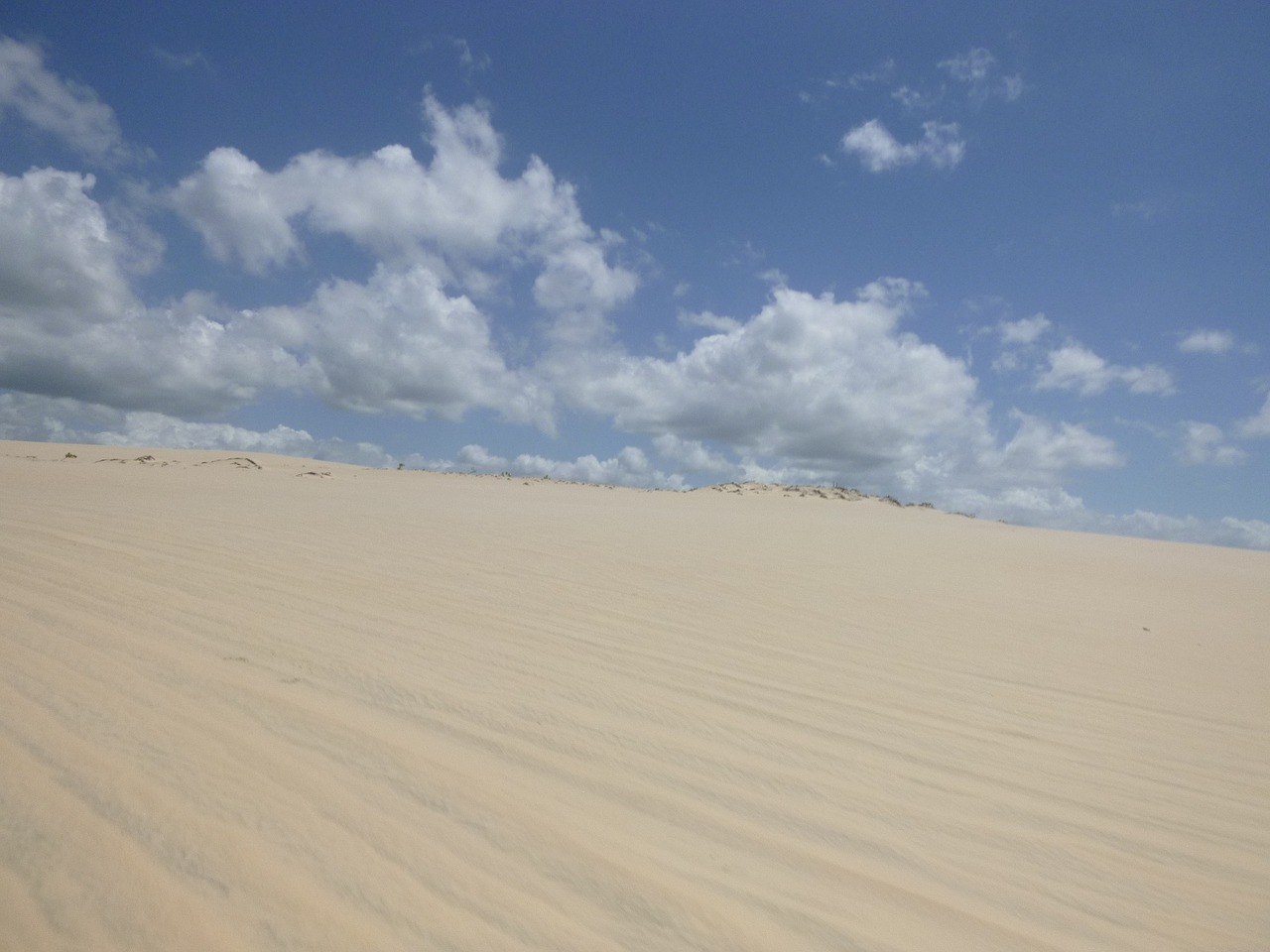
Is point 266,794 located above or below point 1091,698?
below

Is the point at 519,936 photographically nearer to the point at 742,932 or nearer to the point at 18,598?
the point at 742,932

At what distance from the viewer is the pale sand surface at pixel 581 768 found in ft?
5.03

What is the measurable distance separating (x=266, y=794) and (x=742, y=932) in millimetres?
1351

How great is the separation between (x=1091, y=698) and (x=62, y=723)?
4.71 metres

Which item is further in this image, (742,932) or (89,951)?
(742,932)

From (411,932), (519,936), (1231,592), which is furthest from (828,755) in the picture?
(1231,592)

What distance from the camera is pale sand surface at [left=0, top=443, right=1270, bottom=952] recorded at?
153 cm

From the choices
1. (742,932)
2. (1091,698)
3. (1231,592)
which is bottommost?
(742,932)

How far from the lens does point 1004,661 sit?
4.22m

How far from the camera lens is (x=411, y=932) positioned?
1420 mm

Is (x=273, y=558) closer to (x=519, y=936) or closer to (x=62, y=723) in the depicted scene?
(x=62, y=723)

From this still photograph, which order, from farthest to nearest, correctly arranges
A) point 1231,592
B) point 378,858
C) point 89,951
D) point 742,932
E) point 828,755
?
point 1231,592 → point 828,755 → point 378,858 → point 742,932 → point 89,951

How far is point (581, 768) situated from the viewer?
2.21 metres

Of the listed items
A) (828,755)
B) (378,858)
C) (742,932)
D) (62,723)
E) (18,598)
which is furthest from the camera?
(18,598)
